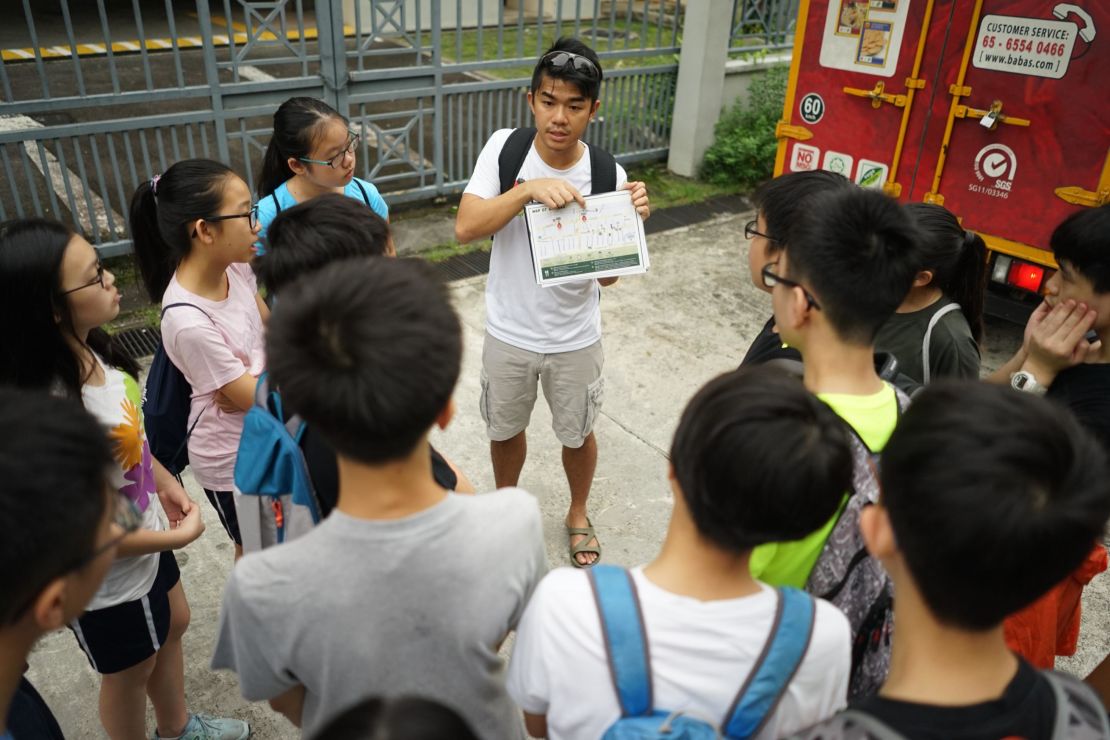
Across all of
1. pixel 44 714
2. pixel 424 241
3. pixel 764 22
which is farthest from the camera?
pixel 764 22

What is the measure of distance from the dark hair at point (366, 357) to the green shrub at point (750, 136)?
622cm

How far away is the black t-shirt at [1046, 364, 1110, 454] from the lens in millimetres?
1904

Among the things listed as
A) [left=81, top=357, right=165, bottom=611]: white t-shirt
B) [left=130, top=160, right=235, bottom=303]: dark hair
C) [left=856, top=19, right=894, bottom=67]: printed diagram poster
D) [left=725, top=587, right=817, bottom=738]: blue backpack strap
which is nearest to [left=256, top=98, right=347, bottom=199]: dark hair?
[left=130, top=160, right=235, bottom=303]: dark hair

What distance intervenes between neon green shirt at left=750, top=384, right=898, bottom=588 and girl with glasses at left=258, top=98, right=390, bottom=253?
1.79 m

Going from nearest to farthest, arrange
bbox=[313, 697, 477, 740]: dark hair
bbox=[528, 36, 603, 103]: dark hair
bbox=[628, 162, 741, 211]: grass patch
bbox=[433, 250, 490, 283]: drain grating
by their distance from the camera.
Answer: bbox=[313, 697, 477, 740]: dark hair, bbox=[528, 36, 603, 103]: dark hair, bbox=[433, 250, 490, 283]: drain grating, bbox=[628, 162, 741, 211]: grass patch

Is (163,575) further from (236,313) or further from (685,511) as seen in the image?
(685,511)

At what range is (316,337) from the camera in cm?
119

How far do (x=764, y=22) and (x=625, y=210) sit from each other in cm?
537

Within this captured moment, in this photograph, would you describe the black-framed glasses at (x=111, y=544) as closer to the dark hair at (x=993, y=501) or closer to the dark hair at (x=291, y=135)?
the dark hair at (x=993, y=501)

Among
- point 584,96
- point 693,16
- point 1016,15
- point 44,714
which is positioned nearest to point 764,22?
point 693,16

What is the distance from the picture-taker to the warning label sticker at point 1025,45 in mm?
3824

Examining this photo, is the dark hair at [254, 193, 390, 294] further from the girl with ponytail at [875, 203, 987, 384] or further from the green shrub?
the green shrub

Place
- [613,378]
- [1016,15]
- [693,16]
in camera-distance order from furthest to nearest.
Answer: [693,16] → [613,378] → [1016,15]

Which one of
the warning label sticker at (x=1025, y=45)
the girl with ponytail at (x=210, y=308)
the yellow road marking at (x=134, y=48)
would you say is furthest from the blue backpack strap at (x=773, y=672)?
the yellow road marking at (x=134, y=48)
